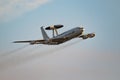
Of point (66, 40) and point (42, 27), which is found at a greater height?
point (42, 27)

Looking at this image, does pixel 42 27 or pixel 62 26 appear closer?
pixel 62 26

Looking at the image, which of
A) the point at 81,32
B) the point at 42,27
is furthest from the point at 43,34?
the point at 81,32

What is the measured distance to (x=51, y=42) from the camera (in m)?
23.9

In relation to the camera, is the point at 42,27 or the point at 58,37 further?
the point at 42,27

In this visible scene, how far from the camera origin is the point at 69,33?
76.2 feet

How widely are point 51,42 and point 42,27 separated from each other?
3.24m

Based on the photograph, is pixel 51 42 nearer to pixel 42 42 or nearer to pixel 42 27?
pixel 42 42

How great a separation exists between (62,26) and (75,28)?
0.89m

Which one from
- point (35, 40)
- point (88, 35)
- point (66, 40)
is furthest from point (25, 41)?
point (88, 35)

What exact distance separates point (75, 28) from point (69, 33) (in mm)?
548

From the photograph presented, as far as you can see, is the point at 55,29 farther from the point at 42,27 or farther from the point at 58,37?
the point at 42,27

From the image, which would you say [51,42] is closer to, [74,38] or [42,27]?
[74,38]

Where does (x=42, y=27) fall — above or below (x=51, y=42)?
above

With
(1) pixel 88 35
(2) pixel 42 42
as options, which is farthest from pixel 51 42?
(1) pixel 88 35
